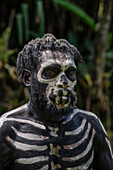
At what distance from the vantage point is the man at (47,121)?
4.15 ft

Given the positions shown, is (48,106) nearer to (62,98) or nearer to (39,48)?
(62,98)

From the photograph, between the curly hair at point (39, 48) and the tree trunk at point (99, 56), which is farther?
the tree trunk at point (99, 56)

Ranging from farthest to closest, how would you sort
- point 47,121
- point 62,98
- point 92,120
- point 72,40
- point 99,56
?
1. point 72,40
2. point 99,56
3. point 92,120
4. point 47,121
5. point 62,98

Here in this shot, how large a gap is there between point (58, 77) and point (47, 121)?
188 mm

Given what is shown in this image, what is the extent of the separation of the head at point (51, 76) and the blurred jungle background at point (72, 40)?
1.53 meters

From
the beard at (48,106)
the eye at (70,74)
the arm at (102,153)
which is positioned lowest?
the arm at (102,153)

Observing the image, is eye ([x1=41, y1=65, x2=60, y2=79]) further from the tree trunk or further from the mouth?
the tree trunk

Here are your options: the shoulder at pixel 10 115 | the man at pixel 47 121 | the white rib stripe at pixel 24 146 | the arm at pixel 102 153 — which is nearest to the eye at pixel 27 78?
the man at pixel 47 121

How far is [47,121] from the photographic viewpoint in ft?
4.42

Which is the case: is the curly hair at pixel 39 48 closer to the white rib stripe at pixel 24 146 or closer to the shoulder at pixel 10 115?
the shoulder at pixel 10 115

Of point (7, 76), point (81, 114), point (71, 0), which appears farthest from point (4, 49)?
point (81, 114)

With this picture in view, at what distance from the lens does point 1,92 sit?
4023mm

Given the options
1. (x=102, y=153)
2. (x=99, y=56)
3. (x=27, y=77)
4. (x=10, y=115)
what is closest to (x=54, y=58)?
(x=27, y=77)

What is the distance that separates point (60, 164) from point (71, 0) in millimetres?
3237
